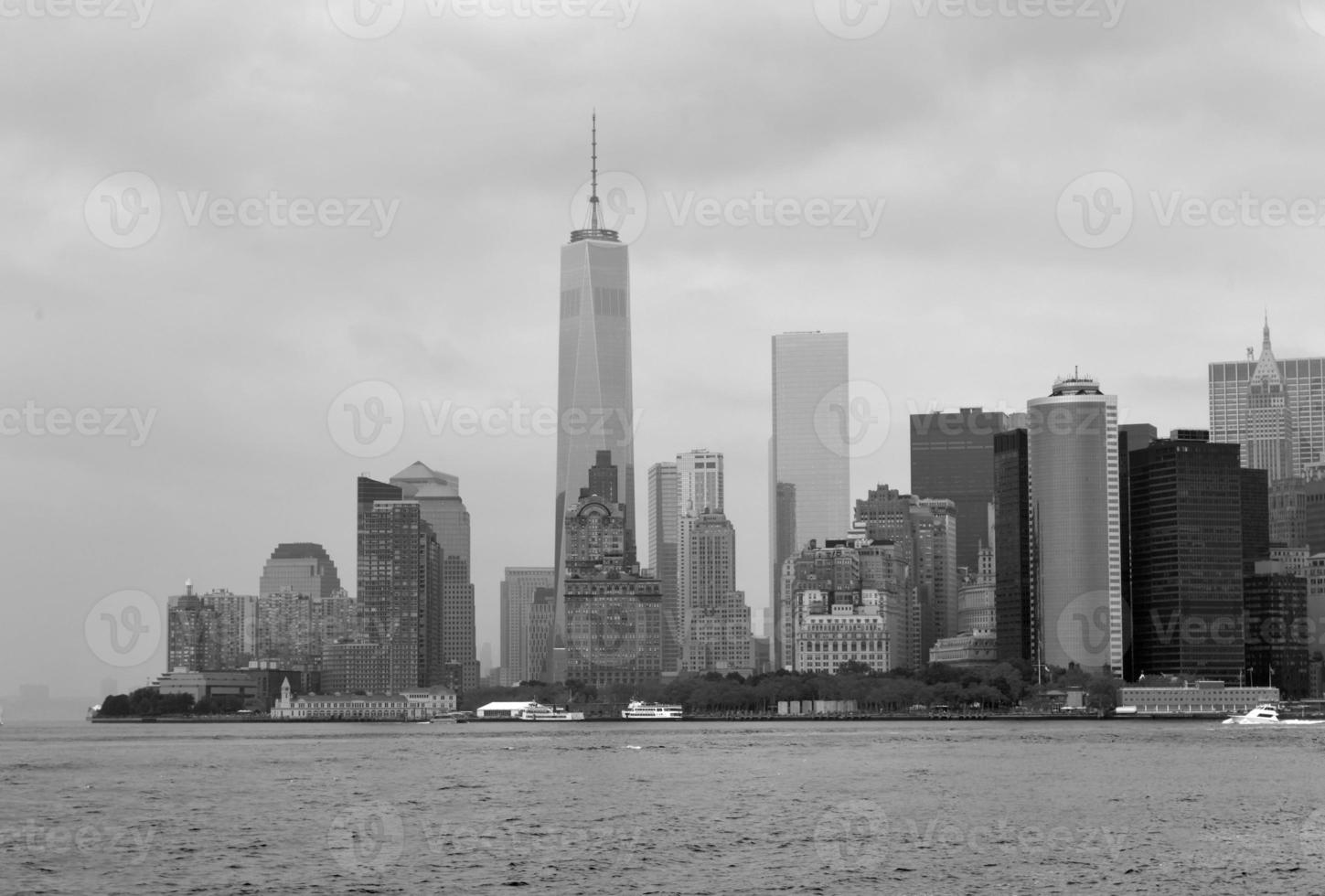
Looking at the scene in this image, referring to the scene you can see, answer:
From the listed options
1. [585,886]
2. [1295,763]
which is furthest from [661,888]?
[1295,763]

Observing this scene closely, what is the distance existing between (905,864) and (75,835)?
127 ft

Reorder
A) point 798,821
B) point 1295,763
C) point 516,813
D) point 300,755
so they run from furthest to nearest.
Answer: point 300,755
point 1295,763
point 516,813
point 798,821

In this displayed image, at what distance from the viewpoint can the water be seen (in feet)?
245

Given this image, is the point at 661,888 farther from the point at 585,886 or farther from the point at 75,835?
the point at 75,835

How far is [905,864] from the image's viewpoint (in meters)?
78.7

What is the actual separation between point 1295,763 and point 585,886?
9251cm

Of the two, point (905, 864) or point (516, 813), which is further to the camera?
point (516, 813)

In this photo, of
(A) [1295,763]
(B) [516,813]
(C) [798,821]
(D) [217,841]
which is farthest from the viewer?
(A) [1295,763]

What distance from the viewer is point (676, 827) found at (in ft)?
308

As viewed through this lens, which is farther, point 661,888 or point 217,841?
point 217,841

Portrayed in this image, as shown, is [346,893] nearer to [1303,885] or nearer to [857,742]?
[1303,885]

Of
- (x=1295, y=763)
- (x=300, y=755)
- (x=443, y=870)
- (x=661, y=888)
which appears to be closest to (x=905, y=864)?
(x=661, y=888)

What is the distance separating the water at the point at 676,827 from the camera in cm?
7475

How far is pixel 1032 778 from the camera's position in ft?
427
